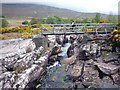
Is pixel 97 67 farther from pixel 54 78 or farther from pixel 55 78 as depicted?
pixel 54 78

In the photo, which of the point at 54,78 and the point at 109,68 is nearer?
the point at 109,68

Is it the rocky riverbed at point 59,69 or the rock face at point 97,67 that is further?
the rock face at point 97,67

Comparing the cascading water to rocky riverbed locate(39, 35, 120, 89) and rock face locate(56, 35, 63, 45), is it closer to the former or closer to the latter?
rocky riverbed locate(39, 35, 120, 89)

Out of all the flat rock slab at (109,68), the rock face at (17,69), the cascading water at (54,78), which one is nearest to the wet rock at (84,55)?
the cascading water at (54,78)

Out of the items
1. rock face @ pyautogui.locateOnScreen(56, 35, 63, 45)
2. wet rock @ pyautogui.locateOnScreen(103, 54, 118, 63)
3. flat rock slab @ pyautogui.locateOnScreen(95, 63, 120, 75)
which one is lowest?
flat rock slab @ pyautogui.locateOnScreen(95, 63, 120, 75)

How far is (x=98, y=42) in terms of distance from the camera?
15570 mm

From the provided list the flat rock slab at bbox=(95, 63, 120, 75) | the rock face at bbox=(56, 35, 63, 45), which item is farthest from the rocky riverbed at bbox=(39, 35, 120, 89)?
the rock face at bbox=(56, 35, 63, 45)

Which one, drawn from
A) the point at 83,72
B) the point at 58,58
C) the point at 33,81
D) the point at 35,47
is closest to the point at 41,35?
the point at 35,47

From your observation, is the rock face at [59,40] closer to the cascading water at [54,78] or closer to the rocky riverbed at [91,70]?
the rocky riverbed at [91,70]

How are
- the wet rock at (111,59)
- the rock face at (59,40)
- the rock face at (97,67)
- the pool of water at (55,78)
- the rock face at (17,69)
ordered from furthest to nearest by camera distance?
the rock face at (59,40) → the wet rock at (111,59) → the pool of water at (55,78) → the rock face at (97,67) → the rock face at (17,69)

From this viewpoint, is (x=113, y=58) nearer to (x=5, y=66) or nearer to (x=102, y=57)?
(x=102, y=57)

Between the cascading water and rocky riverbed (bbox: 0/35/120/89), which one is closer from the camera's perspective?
rocky riverbed (bbox: 0/35/120/89)

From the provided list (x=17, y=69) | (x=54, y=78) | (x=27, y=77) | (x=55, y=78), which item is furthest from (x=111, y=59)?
(x=17, y=69)

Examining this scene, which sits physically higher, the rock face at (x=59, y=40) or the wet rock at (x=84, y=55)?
the rock face at (x=59, y=40)
